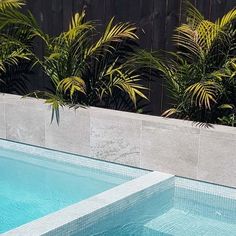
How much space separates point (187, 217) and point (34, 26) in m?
2.98

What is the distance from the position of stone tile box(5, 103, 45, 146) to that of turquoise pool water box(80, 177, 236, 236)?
1.88 metres

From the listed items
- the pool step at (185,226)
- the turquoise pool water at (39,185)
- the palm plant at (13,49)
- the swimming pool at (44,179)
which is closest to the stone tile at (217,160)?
the pool step at (185,226)

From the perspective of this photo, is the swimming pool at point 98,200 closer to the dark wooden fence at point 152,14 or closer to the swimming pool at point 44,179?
the swimming pool at point 44,179

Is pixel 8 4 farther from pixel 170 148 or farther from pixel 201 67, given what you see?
pixel 170 148

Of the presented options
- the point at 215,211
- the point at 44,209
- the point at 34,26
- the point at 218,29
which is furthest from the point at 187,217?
the point at 34,26

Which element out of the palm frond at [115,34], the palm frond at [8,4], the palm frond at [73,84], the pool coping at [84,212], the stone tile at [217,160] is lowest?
the pool coping at [84,212]

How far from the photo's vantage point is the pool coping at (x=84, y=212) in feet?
10.6

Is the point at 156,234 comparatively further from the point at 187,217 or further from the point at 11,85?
the point at 11,85

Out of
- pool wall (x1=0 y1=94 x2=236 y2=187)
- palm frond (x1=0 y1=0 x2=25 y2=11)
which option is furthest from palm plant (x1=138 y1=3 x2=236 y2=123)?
palm frond (x1=0 y1=0 x2=25 y2=11)

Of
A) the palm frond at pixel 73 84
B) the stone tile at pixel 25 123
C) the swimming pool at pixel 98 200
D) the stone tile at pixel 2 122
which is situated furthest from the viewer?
the stone tile at pixel 2 122

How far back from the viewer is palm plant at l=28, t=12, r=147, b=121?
539 centimetres

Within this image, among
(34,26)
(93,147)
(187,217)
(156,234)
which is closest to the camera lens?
(156,234)

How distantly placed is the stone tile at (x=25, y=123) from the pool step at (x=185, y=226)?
215 cm

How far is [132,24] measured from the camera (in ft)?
17.6
